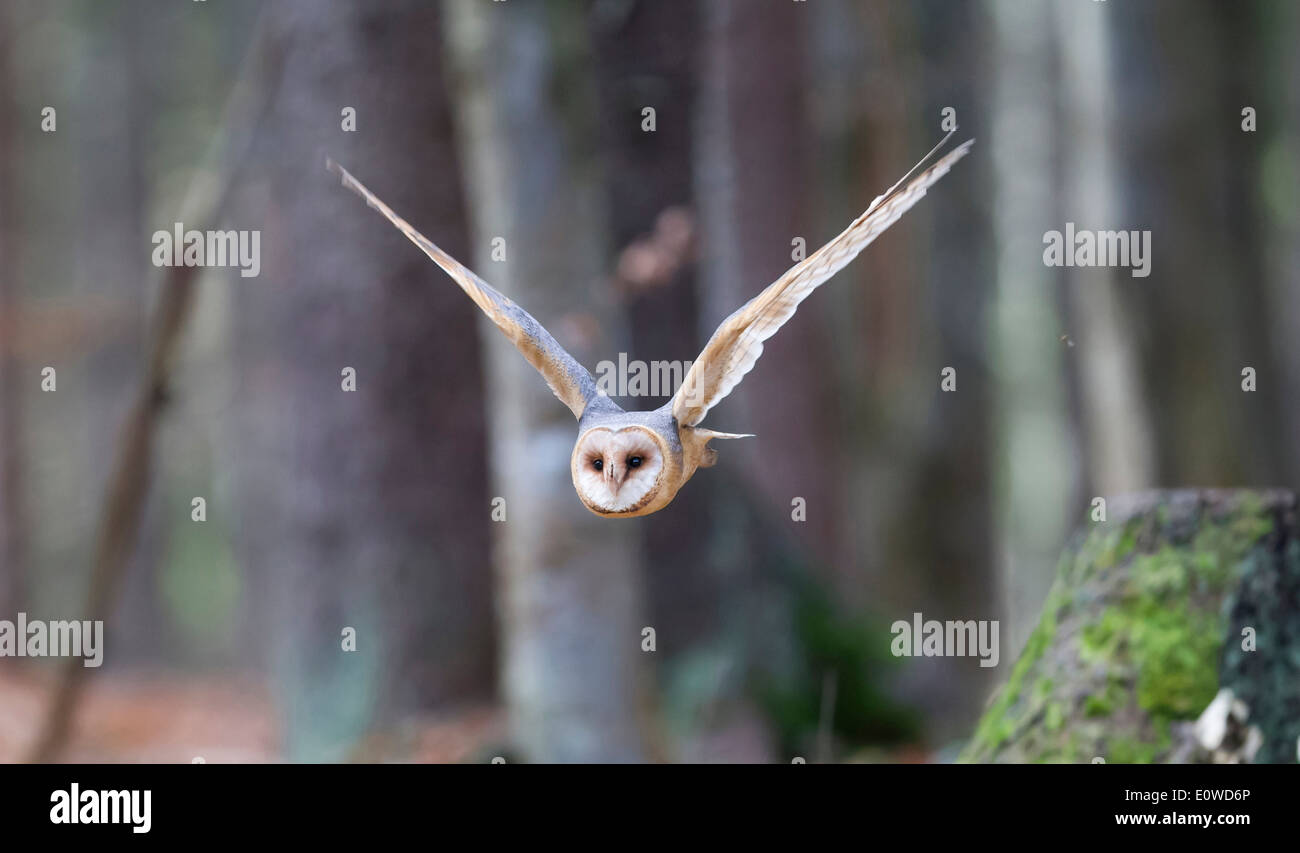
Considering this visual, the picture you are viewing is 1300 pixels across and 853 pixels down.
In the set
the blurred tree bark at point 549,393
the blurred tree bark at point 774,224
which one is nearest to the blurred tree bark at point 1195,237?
the blurred tree bark at point 774,224

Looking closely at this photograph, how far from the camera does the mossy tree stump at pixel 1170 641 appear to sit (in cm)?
346

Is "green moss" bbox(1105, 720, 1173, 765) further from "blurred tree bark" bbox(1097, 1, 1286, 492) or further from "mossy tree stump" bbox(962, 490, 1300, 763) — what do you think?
"blurred tree bark" bbox(1097, 1, 1286, 492)

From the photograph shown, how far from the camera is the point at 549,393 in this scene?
16.2 feet

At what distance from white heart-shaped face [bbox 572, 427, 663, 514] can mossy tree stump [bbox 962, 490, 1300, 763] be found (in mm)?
2092

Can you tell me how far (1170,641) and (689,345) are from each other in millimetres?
3815

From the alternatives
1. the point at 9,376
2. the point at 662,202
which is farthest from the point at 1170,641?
the point at 9,376

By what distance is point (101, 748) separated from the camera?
9570 mm

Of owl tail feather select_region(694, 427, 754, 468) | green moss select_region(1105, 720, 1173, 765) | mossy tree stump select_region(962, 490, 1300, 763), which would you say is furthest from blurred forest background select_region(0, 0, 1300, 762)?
owl tail feather select_region(694, 427, 754, 468)

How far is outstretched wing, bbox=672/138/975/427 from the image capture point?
6.61 feet

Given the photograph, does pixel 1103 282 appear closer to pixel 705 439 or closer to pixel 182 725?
pixel 705 439

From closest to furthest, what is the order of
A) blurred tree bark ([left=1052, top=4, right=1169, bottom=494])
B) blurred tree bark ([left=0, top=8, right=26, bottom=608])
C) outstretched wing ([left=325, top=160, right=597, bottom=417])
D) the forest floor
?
1. outstretched wing ([left=325, top=160, right=597, bottom=417])
2. the forest floor
3. blurred tree bark ([left=1052, top=4, right=1169, bottom=494])
4. blurred tree bark ([left=0, top=8, right=26, bottom=608])

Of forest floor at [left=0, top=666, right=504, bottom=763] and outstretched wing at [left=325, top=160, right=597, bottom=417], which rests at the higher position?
outstretched wing at [left=325, top=160, right=597, bottom=417]

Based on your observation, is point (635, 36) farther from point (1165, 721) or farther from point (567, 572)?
point (1165, 721)
